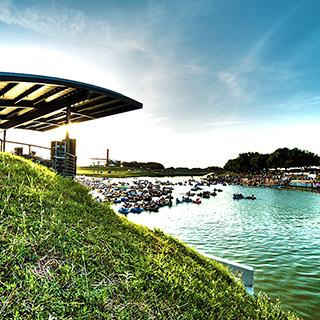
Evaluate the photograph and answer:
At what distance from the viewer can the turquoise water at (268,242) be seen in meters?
9.98

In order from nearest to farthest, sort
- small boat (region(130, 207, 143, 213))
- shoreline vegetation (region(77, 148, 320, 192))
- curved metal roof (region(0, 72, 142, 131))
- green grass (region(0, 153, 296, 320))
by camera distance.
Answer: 1. green grass (region(0, 153, 296, 320))
2. curved metal roof (region(0, 72, 142, 131))
3. small boat (region(130, 207, 143, 213))
4. shoreline vegetation (region(77, 148, 320, 192))

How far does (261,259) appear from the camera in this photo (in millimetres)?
13641

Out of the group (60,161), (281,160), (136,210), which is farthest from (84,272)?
(281,160)

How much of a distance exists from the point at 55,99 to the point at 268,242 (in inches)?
547

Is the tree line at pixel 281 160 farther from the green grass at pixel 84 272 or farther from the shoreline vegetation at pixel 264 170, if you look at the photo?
the green grass at pixel 84 272

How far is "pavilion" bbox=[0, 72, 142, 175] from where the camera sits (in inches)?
407

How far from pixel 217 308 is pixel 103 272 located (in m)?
1.73

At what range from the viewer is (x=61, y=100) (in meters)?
12.7

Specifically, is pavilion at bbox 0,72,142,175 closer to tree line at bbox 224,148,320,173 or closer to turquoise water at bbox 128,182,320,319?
turquoise water at bbox 128,182,320,319

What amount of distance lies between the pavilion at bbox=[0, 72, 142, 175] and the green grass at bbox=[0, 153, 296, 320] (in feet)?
18.1

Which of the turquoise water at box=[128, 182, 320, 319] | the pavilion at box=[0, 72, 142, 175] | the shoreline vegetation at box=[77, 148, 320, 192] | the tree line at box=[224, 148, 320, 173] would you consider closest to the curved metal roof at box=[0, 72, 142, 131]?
the pavilion at box=[0, 72, 142, 175]

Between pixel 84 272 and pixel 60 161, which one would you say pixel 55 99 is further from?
pixel 84 272

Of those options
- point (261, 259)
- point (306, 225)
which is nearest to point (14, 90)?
point (261, 259)

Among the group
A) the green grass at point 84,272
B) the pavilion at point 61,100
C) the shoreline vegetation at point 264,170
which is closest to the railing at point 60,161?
the pavilion at point 61,100
